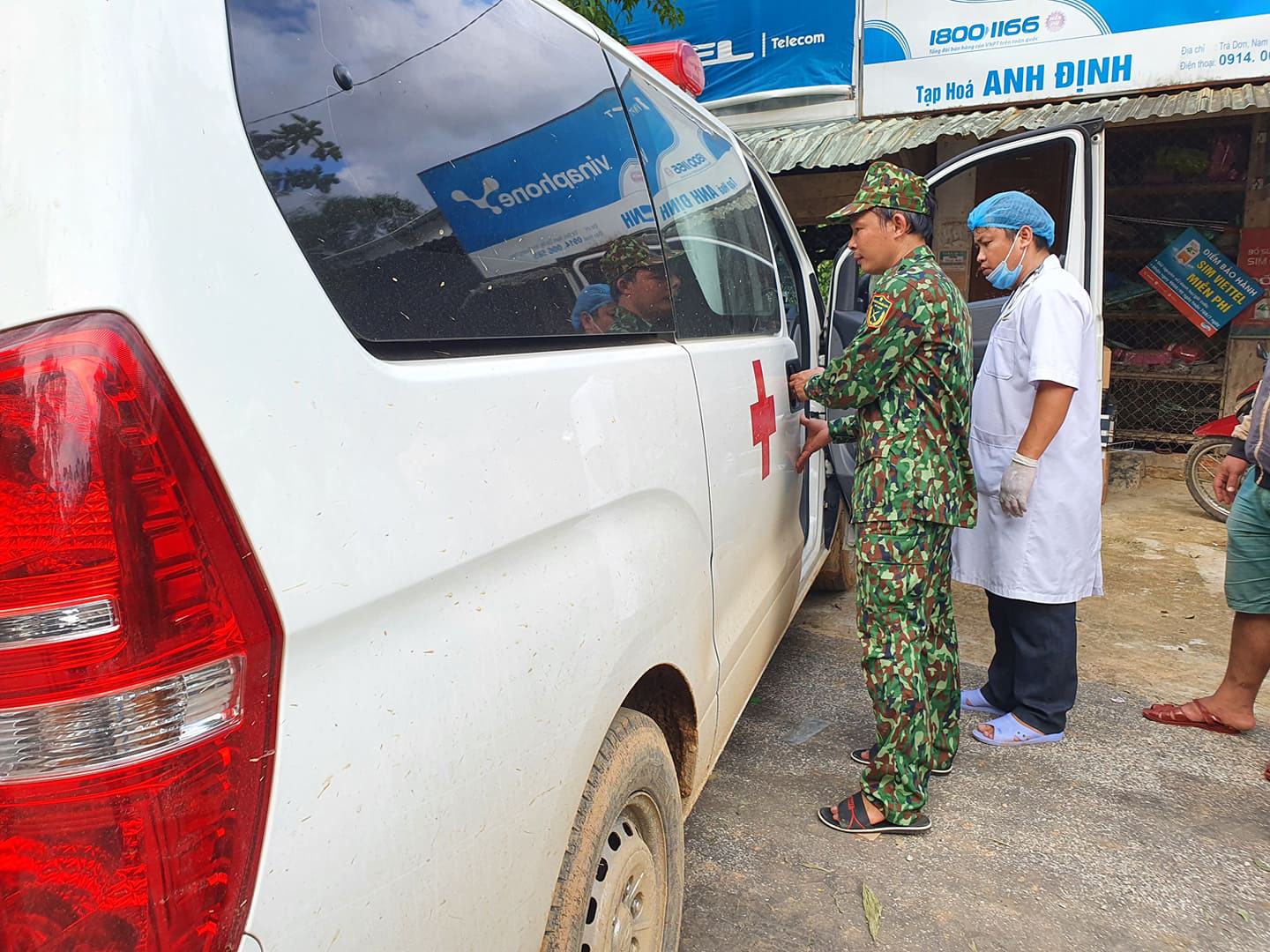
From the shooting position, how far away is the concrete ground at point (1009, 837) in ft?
7.07

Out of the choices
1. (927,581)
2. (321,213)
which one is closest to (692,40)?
(927,581)

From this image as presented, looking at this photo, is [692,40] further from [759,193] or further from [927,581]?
[927,581]

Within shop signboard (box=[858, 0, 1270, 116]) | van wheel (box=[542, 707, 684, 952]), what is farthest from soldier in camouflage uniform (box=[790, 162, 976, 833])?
shop signboard (box=[858, 0, 1270, 116])

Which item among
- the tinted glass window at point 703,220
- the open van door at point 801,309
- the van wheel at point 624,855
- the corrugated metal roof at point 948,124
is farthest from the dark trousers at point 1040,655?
the corrugated metal roof at point 948,124

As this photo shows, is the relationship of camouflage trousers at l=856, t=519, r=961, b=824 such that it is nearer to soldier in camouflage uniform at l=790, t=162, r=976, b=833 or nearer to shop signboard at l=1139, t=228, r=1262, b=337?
soldier in camouflage uniform at l=790, t=162, r=976, b=833

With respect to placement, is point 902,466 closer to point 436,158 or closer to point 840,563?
point 436,158

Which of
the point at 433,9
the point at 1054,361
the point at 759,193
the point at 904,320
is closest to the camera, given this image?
the point at 433,9

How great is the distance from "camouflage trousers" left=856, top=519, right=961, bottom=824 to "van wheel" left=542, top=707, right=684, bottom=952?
2.89 ft

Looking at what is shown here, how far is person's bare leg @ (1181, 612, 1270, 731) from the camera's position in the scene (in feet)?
9.59

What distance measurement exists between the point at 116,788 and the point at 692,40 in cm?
733

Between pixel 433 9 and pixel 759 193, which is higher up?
pixel 433 9

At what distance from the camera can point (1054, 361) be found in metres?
2.64

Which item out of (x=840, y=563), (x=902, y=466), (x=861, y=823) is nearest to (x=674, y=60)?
(x=902, y=466)

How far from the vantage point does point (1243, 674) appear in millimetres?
3008
